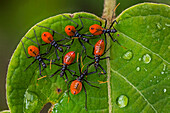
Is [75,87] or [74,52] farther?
[74,52]

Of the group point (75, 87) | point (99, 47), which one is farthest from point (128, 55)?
point (75, 87)

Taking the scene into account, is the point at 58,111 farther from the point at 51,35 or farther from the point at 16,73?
the point at 51,35

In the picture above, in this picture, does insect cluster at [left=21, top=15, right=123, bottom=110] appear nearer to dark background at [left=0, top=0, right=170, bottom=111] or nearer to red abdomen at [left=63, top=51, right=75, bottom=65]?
red abdomen at [left=63, top=51, right=75, bottom=65]

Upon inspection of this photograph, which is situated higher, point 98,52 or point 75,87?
point 98,52

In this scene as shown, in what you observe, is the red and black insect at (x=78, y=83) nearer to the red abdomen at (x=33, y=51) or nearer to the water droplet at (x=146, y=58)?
the red abdomen at (x=33, y=51)

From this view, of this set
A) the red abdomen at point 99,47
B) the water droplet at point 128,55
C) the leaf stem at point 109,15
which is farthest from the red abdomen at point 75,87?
the water droplet at point 128,55

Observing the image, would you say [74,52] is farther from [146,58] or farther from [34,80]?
[146,58]

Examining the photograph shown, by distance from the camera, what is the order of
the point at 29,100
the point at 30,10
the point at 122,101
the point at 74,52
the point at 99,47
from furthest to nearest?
the point at 30,10 → the point at 74,52 → the point at 99,47 → the point at 122,101 → the point at 29,100

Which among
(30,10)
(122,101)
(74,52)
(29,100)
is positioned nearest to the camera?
(29,100)

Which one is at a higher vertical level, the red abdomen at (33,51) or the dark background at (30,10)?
the dark background at (30,10)
